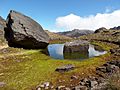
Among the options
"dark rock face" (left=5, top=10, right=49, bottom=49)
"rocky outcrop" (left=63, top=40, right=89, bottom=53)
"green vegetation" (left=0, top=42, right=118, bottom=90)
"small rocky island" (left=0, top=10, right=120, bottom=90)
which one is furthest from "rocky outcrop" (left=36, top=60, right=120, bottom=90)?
"dark rock face" (left=5, top=10, right=49, bottom=49)

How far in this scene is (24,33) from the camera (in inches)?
1746

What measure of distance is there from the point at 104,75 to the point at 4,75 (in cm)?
1104

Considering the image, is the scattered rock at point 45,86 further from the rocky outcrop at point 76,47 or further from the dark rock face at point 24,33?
the dark rock face at point 24,33

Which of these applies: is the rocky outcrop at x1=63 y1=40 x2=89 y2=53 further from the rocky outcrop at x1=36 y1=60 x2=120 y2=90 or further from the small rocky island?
the rocky outcrop at x1=36 y1=60 x2=120 y2=90

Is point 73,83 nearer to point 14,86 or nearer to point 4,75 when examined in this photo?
point 14,86

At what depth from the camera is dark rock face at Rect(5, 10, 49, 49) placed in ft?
146

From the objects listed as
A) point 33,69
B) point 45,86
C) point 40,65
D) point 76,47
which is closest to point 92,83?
point 45,86

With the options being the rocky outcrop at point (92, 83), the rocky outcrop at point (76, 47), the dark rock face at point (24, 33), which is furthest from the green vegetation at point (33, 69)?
the rocky outcrop at point (76, 47)

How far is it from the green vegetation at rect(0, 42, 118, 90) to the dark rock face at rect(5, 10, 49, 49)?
12.8 feet

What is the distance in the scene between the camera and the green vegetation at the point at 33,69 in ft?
89.4

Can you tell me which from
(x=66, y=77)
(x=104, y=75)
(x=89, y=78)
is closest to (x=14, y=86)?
(x=66, y=77)

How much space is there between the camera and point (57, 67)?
31.8 m

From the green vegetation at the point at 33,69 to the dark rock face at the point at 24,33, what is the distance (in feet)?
12.8

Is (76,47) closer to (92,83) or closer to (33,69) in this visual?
(33,69)
